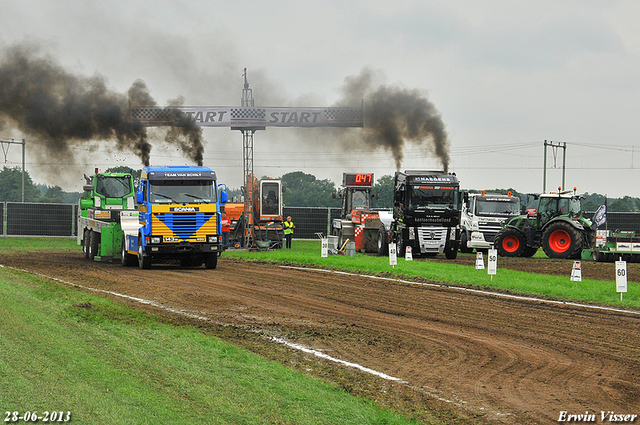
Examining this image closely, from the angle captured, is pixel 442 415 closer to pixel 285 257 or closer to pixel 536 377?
pixel 536 377

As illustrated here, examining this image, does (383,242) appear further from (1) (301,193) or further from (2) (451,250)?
(1) (301,193)

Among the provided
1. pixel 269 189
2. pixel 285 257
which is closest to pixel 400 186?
pixel 285 257

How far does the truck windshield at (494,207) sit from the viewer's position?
35.3 meters

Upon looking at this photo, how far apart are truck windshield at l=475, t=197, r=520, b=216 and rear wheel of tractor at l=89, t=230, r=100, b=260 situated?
1828 cm

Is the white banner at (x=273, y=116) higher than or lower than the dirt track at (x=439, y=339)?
higher

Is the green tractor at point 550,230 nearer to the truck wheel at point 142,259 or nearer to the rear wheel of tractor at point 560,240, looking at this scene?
the rear wheel of tractor at point 560,240

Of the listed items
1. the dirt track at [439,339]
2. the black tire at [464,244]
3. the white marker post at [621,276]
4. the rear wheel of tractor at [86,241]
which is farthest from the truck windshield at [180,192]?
the black tire at [464,244]

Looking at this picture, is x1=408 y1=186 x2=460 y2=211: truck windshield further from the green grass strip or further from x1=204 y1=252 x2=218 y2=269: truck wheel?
the green grass strip

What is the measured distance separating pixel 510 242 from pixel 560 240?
2312 mm

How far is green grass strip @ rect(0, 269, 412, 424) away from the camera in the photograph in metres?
6.53

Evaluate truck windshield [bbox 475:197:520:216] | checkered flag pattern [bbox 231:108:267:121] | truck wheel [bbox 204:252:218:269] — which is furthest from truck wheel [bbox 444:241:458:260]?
checkered flag pattern [bbox 231:108:267:121]

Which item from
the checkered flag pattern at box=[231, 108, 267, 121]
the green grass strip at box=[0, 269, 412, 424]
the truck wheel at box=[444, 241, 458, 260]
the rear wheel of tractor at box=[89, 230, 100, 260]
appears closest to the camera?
the green grass strip at box=[0, 269, 412, 424]

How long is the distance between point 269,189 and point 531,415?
32967 mm

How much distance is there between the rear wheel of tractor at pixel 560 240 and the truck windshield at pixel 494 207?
13.3 feet
